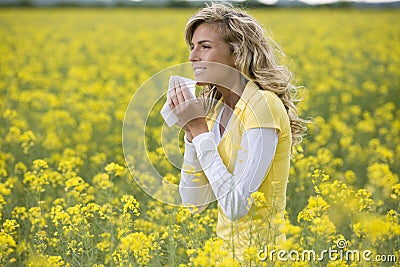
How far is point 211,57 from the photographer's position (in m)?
2.74

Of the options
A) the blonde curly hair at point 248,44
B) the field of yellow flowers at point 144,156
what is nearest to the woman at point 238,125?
the blonde curly hair at point 248,44

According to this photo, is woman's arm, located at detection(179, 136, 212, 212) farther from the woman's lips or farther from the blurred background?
the blurred background

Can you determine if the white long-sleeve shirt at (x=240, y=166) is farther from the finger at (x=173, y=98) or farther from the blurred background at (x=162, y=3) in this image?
the blurred background at (x=162, y=3)

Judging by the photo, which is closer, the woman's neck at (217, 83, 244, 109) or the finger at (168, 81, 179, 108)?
the finger at (168, 81, 179, 108)

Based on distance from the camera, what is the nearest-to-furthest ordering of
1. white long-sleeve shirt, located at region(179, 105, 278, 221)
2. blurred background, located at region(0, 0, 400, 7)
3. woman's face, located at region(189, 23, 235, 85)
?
1. white long-sleeve shirt, located at region(179, 105, 278, 221)
2. woman's face, located at region(189, 23, 235, 85)
3. blurred background, located at region(0, 0, 400, 7)

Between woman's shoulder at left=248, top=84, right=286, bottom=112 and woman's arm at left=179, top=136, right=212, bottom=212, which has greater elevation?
woman's shoulder at left=248, top=84, right=286, bottom=112

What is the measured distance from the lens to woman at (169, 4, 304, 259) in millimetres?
2598

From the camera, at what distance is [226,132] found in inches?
111

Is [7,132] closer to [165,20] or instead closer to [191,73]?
[191,73]

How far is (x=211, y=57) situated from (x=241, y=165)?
1.69ft

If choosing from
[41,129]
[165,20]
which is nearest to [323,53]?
[41,129]

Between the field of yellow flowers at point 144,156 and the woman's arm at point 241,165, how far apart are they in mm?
92

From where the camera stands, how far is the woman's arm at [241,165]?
8.45 ft

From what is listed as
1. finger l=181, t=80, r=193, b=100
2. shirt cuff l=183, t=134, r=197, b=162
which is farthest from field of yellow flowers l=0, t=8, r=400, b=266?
finger l=181, t=80, r=193, b=100
